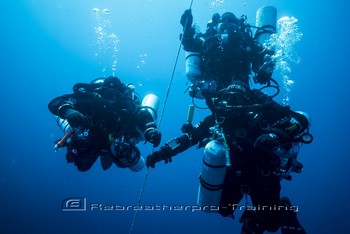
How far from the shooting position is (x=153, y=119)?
6801 millimetres

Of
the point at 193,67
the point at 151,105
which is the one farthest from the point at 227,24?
the point at 151,105

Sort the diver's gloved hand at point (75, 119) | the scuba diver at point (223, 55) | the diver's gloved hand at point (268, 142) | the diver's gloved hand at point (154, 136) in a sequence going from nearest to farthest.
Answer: the diver's gloved hand at point (268, 142) < the diver's gloved hand at point (75, 119) < the diver's gloved hand at point (154, 136) < the scuba diver at point (223, 55)

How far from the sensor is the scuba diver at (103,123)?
5.58 meters

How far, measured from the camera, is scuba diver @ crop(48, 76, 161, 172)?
5.58 metres

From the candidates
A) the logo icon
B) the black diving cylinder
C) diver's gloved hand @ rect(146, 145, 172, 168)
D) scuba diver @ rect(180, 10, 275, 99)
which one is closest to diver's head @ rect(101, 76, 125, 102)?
diver's gloved hand @ rect(146, 145, 172, 168)

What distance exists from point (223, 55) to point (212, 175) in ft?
12.7

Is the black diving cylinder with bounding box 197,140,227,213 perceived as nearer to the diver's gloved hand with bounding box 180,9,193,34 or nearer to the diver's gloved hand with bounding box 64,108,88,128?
the diver's gloved hand with bounding box 64,108,88,128

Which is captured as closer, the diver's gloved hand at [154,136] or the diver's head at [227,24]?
the diver's gloved hand at [154,136]

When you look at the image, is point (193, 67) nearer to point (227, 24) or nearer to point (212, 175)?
point (227, 24)

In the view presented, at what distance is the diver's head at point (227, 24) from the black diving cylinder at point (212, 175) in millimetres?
4149

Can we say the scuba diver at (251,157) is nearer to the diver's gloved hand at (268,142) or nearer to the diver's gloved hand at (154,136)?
the diver's gloved hand at (268,142)

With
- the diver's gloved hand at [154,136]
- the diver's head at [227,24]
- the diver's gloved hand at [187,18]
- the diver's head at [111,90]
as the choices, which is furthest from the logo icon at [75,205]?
the diver's head at [227,24]
